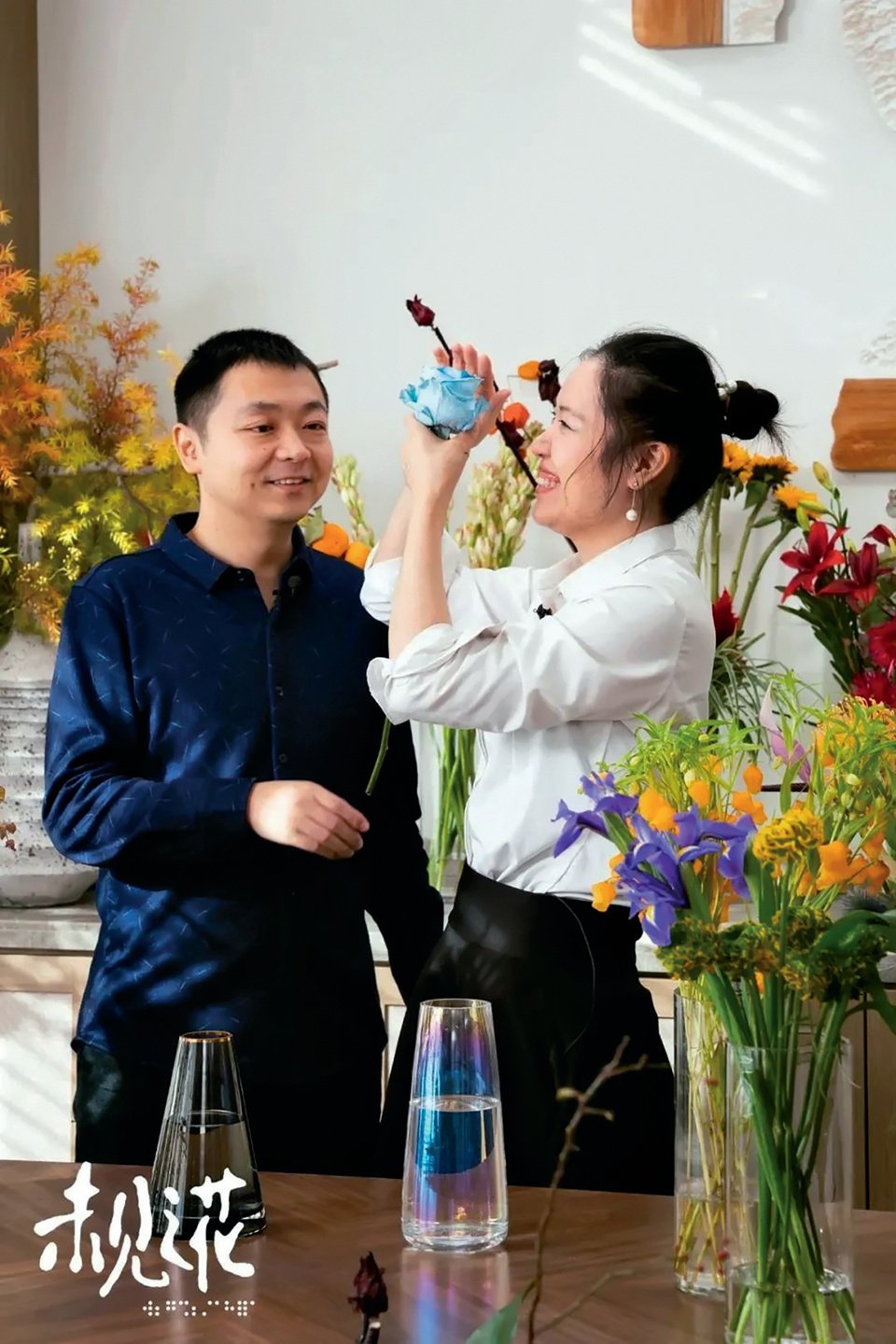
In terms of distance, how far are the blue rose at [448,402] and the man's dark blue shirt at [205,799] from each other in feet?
0.98

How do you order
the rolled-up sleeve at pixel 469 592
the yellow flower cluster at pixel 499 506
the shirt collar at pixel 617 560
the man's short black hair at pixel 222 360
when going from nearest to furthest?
the shirt collar at pixel 617 560 < the rolled-up sleeve at pixel 469 592 < the man's short black hair at pixel 222 360 < the yellow flower cluster at pixel 499 506

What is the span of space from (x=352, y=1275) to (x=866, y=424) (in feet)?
6.45

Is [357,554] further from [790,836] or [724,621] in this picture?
[790,836]

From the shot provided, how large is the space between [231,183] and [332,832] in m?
1.74

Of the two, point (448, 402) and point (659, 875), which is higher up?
point (448, 402)

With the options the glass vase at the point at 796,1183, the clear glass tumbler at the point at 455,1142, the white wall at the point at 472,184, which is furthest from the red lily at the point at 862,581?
the glass vase at the point at 796,1183

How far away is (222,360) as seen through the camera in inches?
75.9

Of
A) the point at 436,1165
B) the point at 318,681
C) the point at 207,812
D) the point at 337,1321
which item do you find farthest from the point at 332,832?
the point at 337,1321

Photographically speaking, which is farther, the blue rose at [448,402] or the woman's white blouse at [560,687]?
the blue rose at [448,402]

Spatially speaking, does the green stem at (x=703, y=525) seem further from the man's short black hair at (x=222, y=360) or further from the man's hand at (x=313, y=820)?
the man's hand at (x=313, y=820)

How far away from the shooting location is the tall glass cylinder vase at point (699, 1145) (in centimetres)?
100

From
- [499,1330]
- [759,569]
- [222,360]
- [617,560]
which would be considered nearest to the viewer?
[499,1330]

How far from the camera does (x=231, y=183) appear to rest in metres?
2.94

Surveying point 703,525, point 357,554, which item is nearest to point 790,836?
point 357,554
